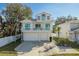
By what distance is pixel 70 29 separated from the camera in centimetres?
1160

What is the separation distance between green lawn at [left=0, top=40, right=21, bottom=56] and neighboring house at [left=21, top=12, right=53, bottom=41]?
42cm

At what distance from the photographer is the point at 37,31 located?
11.9 metres

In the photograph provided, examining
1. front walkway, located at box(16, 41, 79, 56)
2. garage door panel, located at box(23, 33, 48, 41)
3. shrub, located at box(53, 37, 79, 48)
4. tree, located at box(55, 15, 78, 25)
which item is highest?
tree, located at box(55, 15, 78, 25)

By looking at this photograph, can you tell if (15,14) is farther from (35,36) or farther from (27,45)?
(27,45)

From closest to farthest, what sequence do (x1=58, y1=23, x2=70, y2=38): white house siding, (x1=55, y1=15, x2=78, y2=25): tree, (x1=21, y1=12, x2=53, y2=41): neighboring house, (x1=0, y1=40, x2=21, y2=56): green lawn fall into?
(x1=0, y1=40, x2=21, y2=56): green lawn → (x1=55, y1=15, x2=78, y2=25): tree → (x1=58, y1=23, x2=70, y2=38): white house siding → (x1=21, y1=12, x2=53, y2=41): neighboring house

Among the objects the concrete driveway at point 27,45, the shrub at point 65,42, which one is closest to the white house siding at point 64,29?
the shrub at point 65,42

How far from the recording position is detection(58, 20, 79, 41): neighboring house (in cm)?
1148

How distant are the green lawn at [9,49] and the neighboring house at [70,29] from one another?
1717 millimetres

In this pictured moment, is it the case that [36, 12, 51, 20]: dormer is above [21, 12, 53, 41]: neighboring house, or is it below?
above

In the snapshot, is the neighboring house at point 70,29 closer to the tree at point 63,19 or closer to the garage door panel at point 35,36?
the tree at point 63,19

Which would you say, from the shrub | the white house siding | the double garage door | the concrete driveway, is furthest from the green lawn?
the white house siding

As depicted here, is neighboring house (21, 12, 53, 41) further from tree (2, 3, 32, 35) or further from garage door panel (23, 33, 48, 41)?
tree (2, 3, 32, 35)

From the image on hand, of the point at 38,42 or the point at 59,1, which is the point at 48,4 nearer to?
the point at 59,1

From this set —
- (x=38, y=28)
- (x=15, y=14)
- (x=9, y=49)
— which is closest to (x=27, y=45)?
(x=9, y=49)
